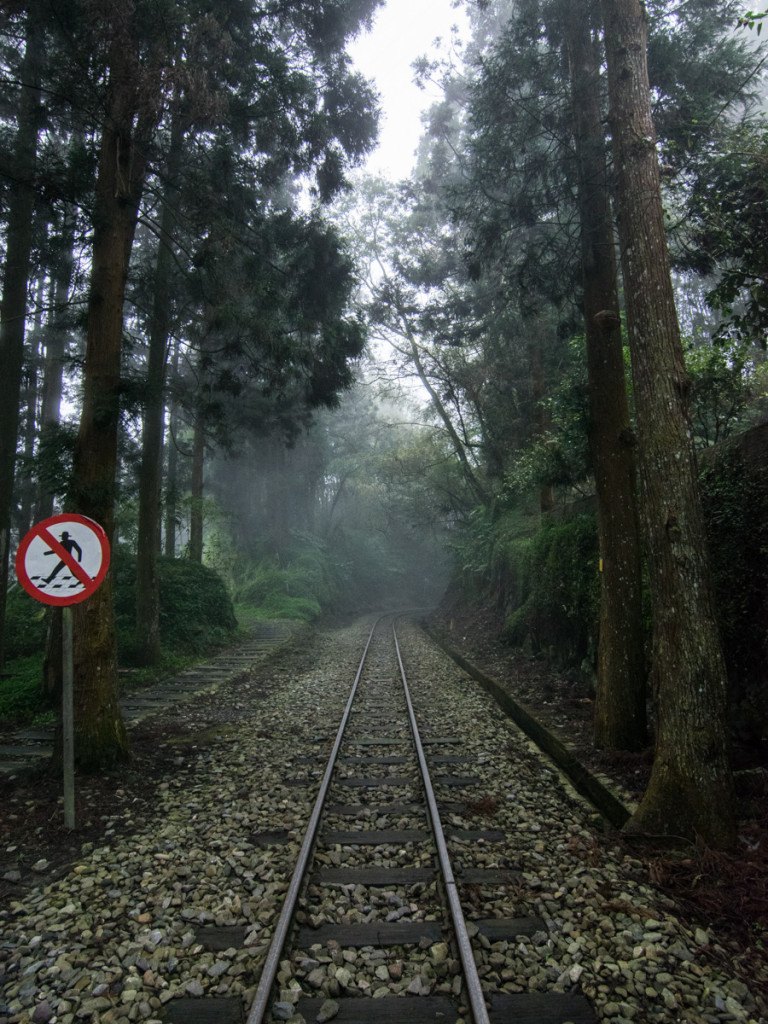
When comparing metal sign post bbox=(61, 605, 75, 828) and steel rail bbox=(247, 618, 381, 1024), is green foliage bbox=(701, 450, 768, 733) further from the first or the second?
metal sign post bbox=(61, 605, 75, 828)

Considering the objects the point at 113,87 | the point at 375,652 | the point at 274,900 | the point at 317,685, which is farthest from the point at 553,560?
the point at 113,87

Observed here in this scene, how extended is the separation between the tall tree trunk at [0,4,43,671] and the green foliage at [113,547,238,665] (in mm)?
2982

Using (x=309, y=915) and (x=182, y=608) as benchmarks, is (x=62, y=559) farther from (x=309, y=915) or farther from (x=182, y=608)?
(x=182, y=608)

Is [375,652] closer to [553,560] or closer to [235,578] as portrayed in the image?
[553,560]

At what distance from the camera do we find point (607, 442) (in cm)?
676

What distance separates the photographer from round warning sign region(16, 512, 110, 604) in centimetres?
459

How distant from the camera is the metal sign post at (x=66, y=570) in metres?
4.60

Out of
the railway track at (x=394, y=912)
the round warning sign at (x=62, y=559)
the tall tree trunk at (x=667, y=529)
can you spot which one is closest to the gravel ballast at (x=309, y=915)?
the railway track at (x=394, y=912)

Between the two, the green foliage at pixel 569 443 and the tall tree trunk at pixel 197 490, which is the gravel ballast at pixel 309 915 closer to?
the green foliage at pixel 569 443

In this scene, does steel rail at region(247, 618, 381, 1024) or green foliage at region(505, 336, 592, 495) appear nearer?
steel rail at region(247, 618, 381, 1024)

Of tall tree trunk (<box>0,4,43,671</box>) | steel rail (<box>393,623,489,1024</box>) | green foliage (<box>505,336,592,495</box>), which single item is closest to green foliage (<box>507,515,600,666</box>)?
green foliage (<box>505,336,592,495</box>)

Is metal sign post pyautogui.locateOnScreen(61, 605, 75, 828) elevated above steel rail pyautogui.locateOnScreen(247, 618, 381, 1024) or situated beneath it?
elevated above

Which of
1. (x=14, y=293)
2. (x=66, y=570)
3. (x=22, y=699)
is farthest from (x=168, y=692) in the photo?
(x=14, y=293)

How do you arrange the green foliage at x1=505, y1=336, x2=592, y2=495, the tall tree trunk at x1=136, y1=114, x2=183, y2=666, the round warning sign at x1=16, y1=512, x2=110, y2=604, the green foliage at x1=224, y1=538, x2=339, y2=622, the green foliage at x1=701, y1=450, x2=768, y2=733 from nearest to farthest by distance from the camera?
the round warning sign at x1=16, y1=512, x2=110, y2=604
the green foliage at x1=701, y1=450, x2=768, y2=733
the green foliage at x1=505, y1=336, x2=592, y2=495
the tall tree trunk at x1=136, y1=114, x2=183, y2=666
the green foliage at x1=224, y1=538, x2=339, y2=622
